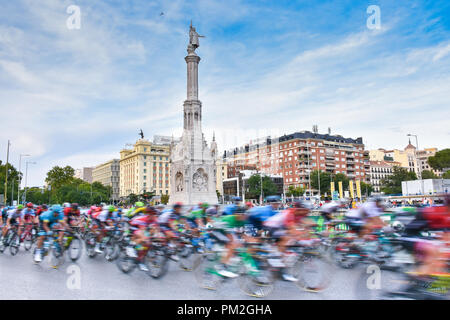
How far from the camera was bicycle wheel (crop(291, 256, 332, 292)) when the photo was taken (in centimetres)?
789

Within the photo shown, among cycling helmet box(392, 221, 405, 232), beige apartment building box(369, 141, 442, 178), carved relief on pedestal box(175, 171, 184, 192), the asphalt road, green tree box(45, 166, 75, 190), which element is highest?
beige apartment building box(369, 141, 442, 178)

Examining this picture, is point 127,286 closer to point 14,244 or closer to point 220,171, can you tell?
point 14,244

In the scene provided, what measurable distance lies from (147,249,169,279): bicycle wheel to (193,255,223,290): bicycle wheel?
1374mm

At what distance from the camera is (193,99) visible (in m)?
43.6

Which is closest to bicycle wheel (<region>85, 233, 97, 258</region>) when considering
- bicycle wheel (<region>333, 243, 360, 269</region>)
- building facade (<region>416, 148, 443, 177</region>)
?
bicycle wheel (<region>333, 243, 360, 269</region>)

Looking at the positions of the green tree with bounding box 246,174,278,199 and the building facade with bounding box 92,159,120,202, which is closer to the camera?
the green tree with bounding box 246,174,278,199

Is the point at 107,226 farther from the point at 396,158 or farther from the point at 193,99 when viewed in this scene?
the point at 396,158

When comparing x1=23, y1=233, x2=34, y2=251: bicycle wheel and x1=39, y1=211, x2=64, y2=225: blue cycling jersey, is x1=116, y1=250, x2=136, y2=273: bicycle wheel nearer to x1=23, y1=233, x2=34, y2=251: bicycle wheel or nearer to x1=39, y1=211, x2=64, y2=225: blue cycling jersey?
x1=39, y1=211, x2=64, y2=225: blue cycling jersey

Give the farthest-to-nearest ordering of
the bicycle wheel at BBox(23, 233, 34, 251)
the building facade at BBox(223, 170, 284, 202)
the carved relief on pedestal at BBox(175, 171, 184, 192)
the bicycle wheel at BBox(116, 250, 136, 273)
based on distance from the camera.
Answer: the building facade at BBox(223, 170, 284, 202) < the carved relief on pedestal at BBox(175, 171, 184, 192) < the bicycle wheel at BBox(23, 233, 34, 251) < the bicycle wheel at BBox(116, 250, 136, 273)

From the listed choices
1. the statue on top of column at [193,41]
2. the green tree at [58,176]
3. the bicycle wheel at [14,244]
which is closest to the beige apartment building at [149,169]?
Answer: the green tree at [58,176]

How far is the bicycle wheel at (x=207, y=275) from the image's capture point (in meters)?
8.29

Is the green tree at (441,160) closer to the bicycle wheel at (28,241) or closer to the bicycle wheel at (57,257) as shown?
the bicycle wheel at (28,241)
